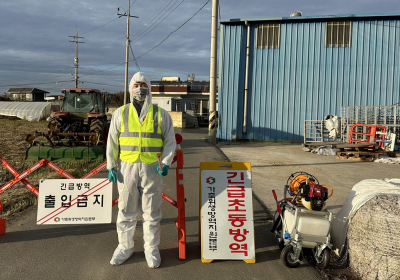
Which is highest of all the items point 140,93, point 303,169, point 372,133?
point 140,93

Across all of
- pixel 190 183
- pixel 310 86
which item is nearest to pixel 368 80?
pixel 310 86

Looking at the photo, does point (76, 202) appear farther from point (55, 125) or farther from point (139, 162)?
point (55, 125)

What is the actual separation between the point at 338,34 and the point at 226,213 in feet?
54.3

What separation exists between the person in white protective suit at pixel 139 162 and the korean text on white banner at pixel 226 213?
592 mm

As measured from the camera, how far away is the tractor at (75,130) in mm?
10727

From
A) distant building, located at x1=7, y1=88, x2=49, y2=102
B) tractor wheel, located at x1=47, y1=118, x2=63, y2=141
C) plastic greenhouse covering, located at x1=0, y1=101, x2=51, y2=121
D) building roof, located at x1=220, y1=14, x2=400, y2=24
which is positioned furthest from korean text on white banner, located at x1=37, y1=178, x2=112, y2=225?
distant building, located at x1=7, y1=88, x2=49, y2=102

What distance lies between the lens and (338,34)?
1770cm

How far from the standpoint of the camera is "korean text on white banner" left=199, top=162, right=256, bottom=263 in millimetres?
4074

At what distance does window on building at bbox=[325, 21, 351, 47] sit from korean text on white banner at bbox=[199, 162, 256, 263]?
52.2 ft

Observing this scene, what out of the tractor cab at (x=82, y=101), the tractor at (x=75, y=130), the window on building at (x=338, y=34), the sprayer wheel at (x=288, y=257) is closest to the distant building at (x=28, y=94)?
the tractor cab at (x=82, y=101)

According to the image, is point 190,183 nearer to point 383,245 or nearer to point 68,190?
point 68,190

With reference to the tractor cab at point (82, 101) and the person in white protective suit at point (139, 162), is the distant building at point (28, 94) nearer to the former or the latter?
the tractor cab at point (82, 101)

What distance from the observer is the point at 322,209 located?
4047 mm

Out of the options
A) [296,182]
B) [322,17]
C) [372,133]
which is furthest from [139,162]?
[322,17]
